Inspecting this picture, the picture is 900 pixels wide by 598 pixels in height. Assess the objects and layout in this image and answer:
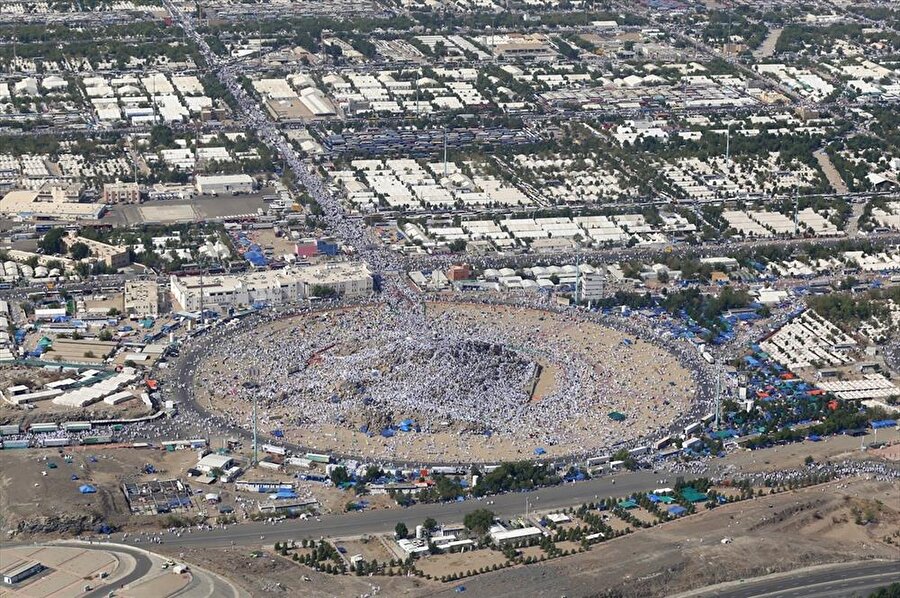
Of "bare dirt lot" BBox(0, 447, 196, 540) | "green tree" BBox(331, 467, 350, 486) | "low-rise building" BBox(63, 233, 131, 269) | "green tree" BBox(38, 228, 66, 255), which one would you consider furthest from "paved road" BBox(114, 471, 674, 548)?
"green tree" BBox(38, 228, 66, 255)

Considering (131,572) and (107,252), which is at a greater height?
(131,572)

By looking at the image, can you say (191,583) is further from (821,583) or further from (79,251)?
(79,251)

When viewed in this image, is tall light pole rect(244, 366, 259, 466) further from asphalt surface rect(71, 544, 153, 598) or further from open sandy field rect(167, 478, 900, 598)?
asphalt surface rect(71, 544, 153, 598)

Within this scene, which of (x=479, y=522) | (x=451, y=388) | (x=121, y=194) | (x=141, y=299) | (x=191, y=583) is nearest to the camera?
(x=191, y=583)

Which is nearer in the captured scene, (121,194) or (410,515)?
(410,515)

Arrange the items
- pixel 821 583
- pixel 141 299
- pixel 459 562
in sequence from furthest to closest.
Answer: pixel 141 299 < pixel 459 562 < pixel 821 583

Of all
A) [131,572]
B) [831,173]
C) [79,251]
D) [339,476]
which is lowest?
[831,173]

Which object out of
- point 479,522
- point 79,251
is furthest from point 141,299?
point 479,522
